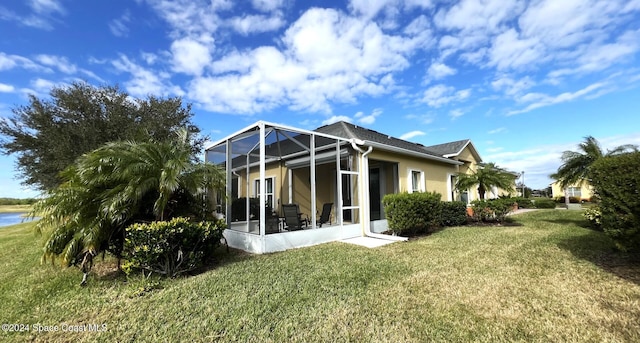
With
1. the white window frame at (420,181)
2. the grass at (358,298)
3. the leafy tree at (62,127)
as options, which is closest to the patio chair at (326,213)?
the grass at (358,298)

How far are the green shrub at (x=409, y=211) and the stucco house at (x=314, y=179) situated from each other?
603 mm

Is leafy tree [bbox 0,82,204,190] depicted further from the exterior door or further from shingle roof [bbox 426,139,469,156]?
shingle roof [bbox 426,139,469,156]

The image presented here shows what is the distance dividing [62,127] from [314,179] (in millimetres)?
12778

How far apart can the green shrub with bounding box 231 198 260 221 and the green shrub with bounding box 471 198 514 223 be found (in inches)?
387

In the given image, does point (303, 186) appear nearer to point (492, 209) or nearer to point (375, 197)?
point (375, 197)

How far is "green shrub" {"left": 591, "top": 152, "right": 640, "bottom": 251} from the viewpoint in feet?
13.9

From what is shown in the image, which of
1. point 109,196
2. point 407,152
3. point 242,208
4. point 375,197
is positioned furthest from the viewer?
point 375,197

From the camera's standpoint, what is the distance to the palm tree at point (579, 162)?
30.7 feet


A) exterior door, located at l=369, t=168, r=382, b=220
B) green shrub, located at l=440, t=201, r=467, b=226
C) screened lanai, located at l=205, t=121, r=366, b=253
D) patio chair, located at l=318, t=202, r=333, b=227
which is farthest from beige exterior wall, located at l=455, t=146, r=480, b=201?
patio chair, located at l=318, t=202, r=333, b=227

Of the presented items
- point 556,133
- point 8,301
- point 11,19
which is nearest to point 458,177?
point 556,133

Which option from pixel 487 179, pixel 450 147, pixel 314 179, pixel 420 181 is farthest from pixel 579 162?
pixel 314 179

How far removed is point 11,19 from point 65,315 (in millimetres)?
9313

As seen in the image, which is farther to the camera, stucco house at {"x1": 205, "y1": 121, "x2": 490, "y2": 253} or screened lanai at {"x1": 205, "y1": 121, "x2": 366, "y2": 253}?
stucco house at {"x1": 205, "y1": 121, "x2": 490, "y2": 253}

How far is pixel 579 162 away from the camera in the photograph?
966 centimetres
